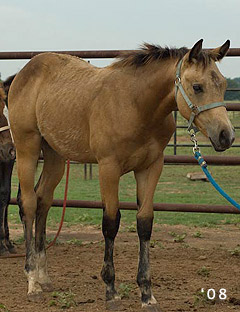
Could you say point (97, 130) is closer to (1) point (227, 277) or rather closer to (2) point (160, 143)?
(2) point (160, 143)

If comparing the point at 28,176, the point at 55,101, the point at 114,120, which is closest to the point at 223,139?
the point at 114,120

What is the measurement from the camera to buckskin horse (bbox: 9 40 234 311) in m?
3.41

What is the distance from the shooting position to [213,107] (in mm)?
3332

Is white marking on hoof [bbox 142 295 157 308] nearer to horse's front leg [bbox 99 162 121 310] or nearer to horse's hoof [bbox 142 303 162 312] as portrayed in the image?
horse's hoof [bbox 142 303 162 312]

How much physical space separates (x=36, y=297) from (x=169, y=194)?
6.01 meters

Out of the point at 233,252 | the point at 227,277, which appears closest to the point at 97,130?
the point at 227,277

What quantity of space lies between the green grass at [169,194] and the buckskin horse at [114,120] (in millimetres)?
2559

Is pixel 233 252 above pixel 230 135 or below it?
below

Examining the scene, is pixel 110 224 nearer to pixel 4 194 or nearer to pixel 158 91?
pixel 158 91

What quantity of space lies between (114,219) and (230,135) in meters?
1.03

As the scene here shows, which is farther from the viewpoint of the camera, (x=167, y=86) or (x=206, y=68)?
(x=167, y=86)

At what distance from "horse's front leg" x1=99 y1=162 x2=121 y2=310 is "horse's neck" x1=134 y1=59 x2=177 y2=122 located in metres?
0.43

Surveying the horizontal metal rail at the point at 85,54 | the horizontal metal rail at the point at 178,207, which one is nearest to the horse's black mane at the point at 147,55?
the horizontal metal rail at the point at 85,54

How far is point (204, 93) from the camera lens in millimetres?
3371
